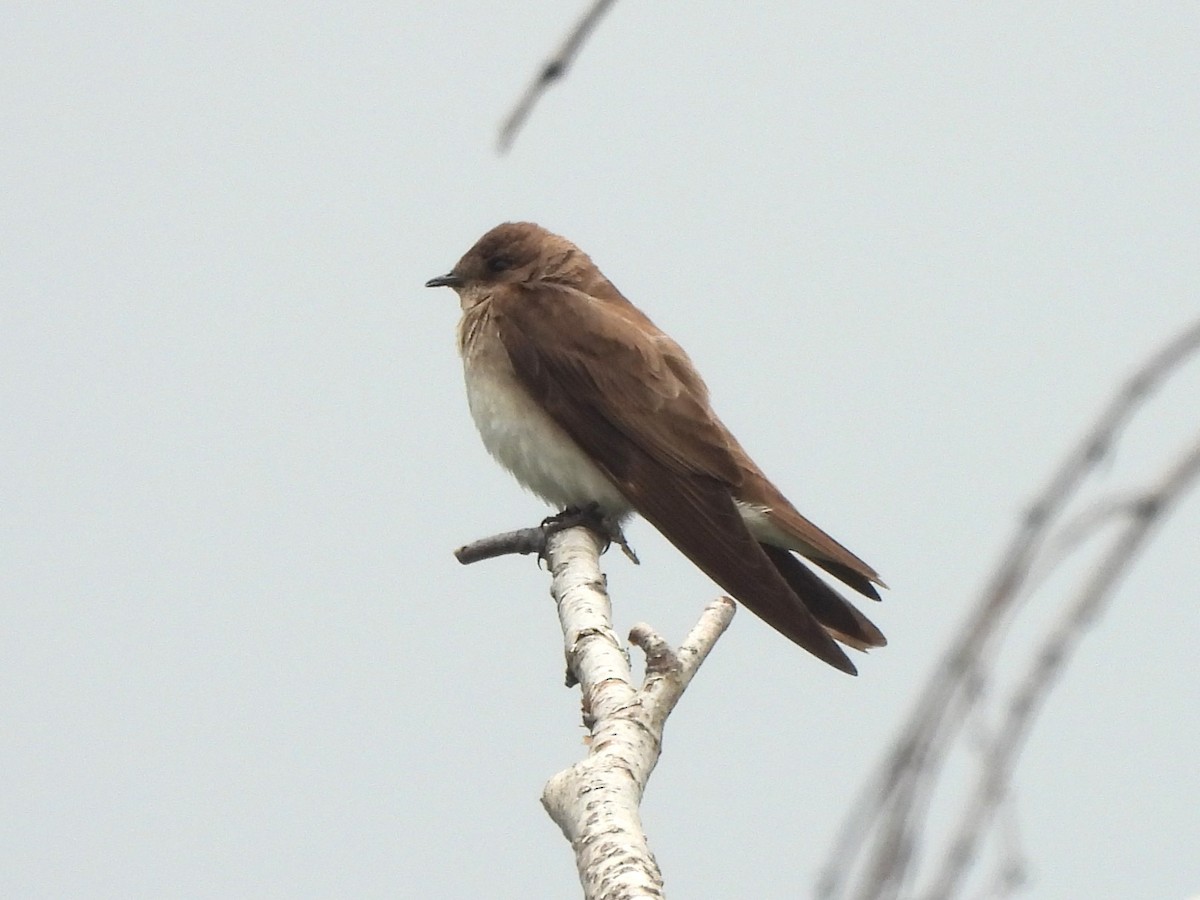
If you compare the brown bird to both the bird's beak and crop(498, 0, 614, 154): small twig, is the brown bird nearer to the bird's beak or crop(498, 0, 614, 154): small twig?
the bird's beak

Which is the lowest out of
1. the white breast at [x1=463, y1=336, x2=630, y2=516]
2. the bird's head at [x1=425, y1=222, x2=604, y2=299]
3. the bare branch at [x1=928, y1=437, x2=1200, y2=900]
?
the bare branch at [x1=928, y1=437, x2=1200, y2=900]

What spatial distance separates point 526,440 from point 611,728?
3.23 metres

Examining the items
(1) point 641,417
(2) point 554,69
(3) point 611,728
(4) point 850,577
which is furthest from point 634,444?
(2) point 554,69

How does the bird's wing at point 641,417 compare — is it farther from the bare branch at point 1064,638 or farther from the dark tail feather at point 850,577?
the bare branch at point 1064,638

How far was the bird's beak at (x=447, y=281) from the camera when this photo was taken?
7.52 metres

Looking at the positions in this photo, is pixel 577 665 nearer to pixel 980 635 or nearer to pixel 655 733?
pixel 655 733

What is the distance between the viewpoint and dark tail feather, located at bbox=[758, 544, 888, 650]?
590 centimetres

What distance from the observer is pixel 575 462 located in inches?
256

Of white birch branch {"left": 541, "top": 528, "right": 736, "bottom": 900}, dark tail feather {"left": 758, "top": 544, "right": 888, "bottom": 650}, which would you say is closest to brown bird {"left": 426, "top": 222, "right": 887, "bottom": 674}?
dark tail feather {"left": 758, "top": 544, "right": 888, "bottom": 650}

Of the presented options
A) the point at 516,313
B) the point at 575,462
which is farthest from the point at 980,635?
the point at 516,313

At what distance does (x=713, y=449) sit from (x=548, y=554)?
1208mm

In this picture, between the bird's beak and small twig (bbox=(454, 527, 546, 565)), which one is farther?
the bird's beak

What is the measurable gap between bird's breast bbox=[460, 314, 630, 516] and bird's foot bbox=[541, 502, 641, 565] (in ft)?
0.12

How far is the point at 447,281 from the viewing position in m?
7.52
